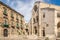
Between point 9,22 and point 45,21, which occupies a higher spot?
point 45,21

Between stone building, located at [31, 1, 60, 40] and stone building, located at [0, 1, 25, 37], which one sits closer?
stone building, located at [0, 1, 25, 37]

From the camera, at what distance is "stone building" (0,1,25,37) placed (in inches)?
2321

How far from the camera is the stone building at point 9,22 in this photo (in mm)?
58956

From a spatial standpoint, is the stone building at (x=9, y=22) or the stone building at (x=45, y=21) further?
the stone building at (x=45, y=21)

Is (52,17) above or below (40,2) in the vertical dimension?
below

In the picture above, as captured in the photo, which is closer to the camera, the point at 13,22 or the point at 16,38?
the point at 16,38

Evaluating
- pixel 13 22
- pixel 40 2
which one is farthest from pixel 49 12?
pixel 13 22

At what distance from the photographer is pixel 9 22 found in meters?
64.2

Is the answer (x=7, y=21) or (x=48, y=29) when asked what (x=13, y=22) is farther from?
(x=48, y=29)

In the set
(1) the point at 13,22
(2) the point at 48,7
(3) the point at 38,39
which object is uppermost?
(2) the point at 48,7

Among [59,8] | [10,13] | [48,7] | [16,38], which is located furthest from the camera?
[59,8]

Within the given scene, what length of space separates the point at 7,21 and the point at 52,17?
16.1 metres

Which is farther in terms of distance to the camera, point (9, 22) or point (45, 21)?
point (45, 21)

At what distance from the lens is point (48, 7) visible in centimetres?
7019
